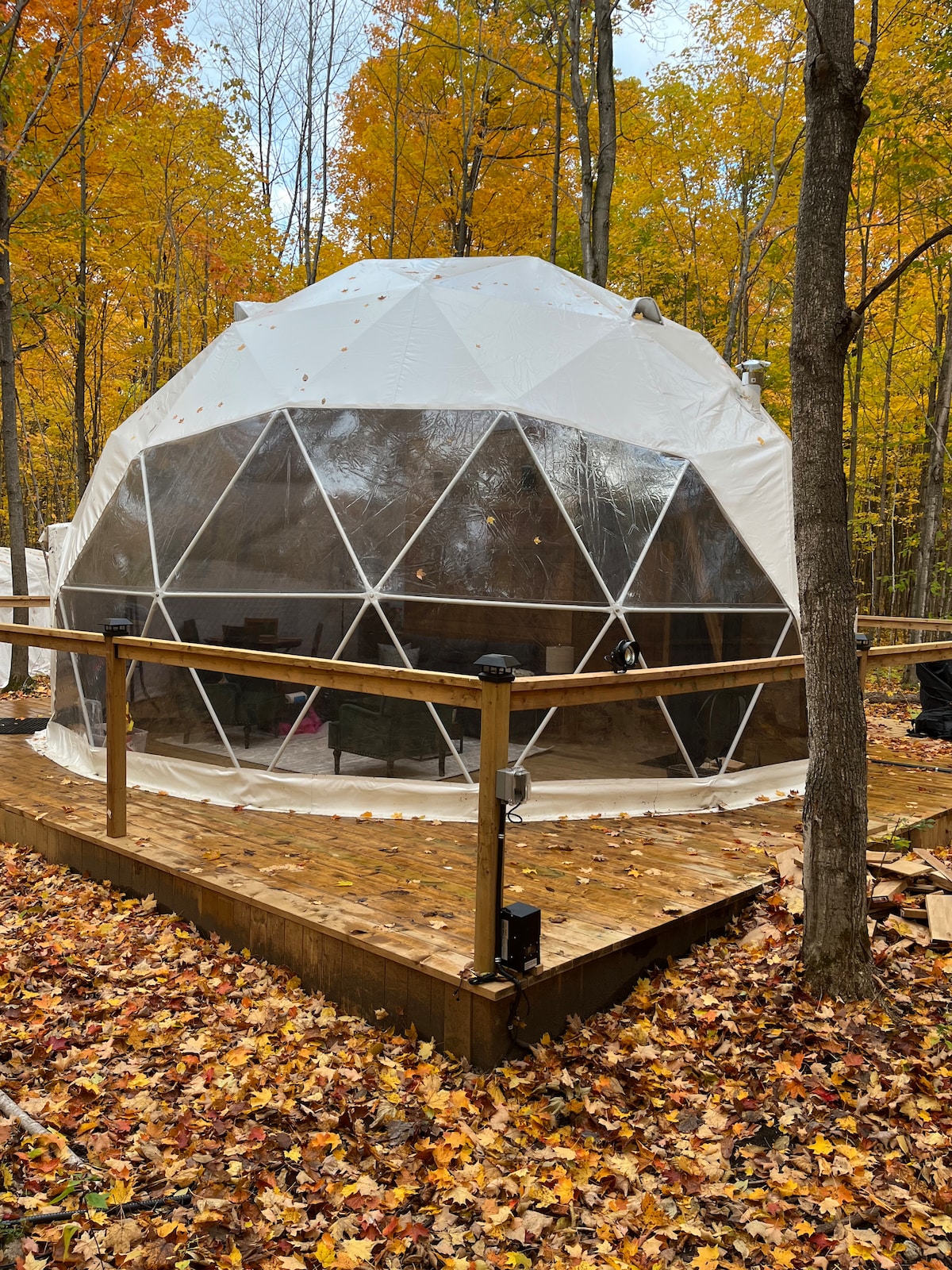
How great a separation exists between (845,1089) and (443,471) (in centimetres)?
469

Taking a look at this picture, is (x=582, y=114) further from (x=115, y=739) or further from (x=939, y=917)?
(x=939, y=917)

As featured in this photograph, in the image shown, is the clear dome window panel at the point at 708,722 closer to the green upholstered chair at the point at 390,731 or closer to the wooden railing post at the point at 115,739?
the green upholstered chair at the point at 390,731

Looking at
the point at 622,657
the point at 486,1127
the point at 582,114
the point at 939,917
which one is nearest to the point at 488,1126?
the point at 486,1127

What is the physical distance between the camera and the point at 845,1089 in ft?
11.4

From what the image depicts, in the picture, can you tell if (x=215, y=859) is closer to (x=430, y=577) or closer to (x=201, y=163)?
(x=430, y=577)

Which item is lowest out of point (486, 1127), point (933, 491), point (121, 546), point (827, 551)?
point (486, 1127)

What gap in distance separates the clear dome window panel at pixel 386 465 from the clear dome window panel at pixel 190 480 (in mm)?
704

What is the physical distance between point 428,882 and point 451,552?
8.19 feet

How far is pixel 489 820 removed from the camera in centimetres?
362

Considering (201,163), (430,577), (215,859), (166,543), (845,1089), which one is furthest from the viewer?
(201,163)

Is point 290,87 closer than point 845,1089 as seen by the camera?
No

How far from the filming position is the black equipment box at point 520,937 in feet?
11.8

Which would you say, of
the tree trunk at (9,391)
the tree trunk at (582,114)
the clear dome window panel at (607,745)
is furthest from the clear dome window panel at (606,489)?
the tree trunk at (9,391)

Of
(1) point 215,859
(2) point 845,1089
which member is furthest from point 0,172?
(2) point 845,1089
